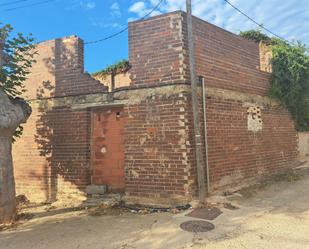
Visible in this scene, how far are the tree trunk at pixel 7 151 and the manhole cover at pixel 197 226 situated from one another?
3.63 m

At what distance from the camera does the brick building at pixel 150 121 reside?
702cm

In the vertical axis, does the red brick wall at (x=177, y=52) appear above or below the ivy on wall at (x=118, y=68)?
below

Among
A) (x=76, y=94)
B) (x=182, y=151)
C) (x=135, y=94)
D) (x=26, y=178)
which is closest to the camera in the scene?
(x=182, y=151)

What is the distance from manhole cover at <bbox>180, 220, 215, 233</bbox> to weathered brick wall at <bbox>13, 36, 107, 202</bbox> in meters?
3.49

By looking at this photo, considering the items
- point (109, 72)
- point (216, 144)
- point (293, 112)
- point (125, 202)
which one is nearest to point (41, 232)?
point (125, 202)

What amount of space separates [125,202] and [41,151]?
10.3 feet

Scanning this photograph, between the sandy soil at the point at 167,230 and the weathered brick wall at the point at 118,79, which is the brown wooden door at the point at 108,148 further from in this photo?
the weathered brick wall at the point at 118,79

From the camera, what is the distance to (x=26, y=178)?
891cm

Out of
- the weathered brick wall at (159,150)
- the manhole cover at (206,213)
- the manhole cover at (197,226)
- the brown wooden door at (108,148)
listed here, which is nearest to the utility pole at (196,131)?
the weathered brick wall at (159,150)

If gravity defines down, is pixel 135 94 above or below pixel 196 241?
above

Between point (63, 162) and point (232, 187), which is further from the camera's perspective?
point (63, 162)

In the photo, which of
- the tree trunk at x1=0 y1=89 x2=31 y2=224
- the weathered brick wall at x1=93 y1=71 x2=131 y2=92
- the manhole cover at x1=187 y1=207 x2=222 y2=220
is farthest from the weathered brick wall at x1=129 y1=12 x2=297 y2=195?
the weathered brick wall at x1=93 y1=71 x2=131 y2=92

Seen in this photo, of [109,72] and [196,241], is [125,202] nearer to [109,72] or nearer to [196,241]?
[196,241]

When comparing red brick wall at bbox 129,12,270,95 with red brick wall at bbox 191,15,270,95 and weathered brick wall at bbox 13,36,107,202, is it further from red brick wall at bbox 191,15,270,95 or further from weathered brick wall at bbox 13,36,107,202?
weathered brick wall at bbox 13,36,107,202
